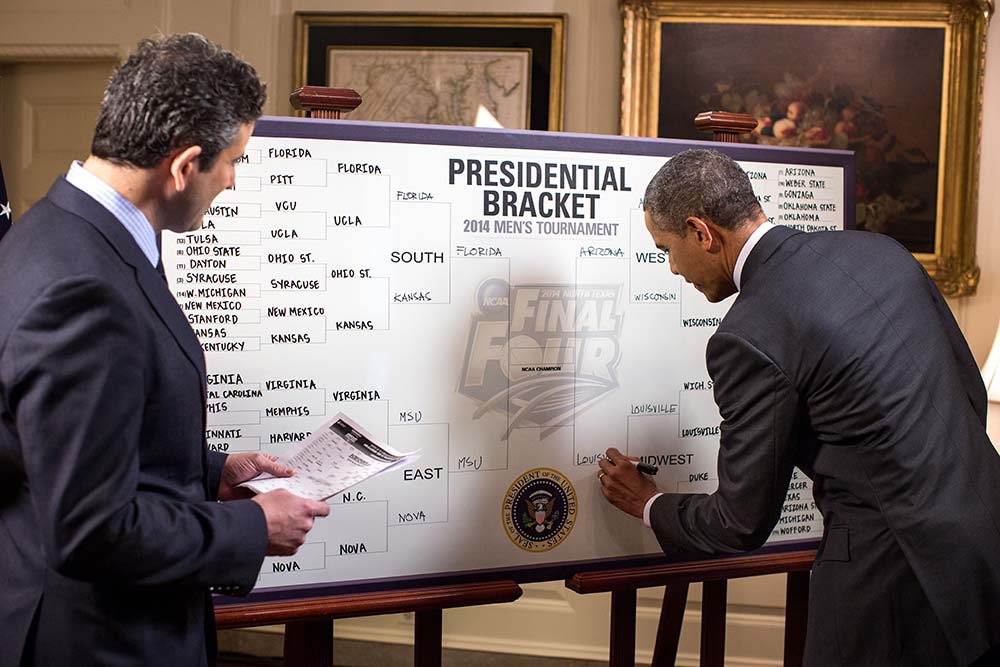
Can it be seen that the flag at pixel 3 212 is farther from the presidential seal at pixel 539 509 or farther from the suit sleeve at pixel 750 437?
the suit sleeve at pixel 750 437

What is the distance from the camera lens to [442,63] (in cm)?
361

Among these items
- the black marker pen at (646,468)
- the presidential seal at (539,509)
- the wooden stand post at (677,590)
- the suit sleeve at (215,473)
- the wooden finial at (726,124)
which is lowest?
the wooden stand post at (677,590)

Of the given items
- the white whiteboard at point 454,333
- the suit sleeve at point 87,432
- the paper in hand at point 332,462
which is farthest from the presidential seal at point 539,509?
the suit sleeve at point 87,432

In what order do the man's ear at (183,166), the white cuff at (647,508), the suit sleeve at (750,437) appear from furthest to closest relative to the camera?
1. the white cuff at (647,508)
2. the suit sleeve at (750,437)
3. the man's ear at (183,166)

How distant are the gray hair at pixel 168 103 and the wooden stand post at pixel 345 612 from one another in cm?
106

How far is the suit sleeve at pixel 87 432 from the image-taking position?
1.06 meters

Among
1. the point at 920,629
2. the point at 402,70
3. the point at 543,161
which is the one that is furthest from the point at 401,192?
the point at 402,70

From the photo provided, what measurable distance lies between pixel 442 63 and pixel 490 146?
1.60m

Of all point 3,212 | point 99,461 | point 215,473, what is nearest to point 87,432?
point 99,461

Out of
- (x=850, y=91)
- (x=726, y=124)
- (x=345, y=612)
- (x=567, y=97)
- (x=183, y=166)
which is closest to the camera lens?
(x=183, y=166)

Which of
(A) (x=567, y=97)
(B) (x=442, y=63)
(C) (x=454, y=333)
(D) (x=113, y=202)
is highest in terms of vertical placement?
(B) (x=442, y=63)

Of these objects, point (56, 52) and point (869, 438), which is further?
point (56, 52)

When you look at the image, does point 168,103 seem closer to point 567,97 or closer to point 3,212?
point 3,212

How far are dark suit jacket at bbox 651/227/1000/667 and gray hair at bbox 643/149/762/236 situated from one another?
79 mm
